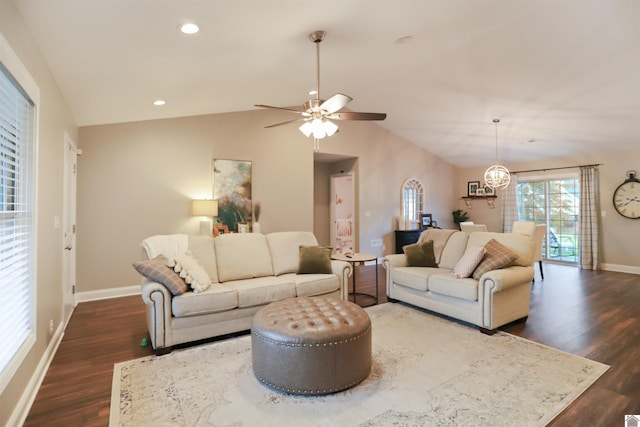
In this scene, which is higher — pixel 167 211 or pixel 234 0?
pixel 234 0

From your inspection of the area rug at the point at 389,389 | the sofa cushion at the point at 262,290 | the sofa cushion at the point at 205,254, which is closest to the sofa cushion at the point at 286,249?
the sofa cushion at the point at 262,290

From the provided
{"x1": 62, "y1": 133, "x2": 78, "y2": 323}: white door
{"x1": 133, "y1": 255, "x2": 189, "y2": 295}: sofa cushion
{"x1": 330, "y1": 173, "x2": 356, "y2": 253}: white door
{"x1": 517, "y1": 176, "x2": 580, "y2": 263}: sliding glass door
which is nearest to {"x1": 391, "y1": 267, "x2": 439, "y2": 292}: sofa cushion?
{"x1": 133, "y1": 255, "x2": 189, "y2": 295}: sofa cushion

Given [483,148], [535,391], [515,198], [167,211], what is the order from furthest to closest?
[515,198] < [483,148] < [167,211] < [535,391]

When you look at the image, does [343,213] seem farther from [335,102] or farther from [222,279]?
[335,102]

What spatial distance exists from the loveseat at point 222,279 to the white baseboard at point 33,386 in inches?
29.0

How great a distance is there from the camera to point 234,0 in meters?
2.18

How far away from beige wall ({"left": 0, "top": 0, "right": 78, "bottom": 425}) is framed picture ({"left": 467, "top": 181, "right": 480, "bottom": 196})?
28.0 feet

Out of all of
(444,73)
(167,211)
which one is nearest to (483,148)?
(444,73)

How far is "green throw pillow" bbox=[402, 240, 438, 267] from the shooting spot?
424cm

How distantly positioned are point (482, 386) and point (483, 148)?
6.27m

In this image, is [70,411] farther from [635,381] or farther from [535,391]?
[635,381]

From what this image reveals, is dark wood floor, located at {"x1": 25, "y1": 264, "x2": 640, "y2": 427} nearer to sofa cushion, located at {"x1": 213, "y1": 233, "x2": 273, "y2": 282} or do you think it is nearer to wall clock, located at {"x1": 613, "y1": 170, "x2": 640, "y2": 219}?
sofa cushion, located at {"x1": 213, "y1": 233, "x2": 273, "y2": 282}

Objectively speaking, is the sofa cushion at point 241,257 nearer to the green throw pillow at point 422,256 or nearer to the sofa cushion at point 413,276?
the sofa cushion at point 413,276

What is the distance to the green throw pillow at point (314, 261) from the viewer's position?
387 centimetres
